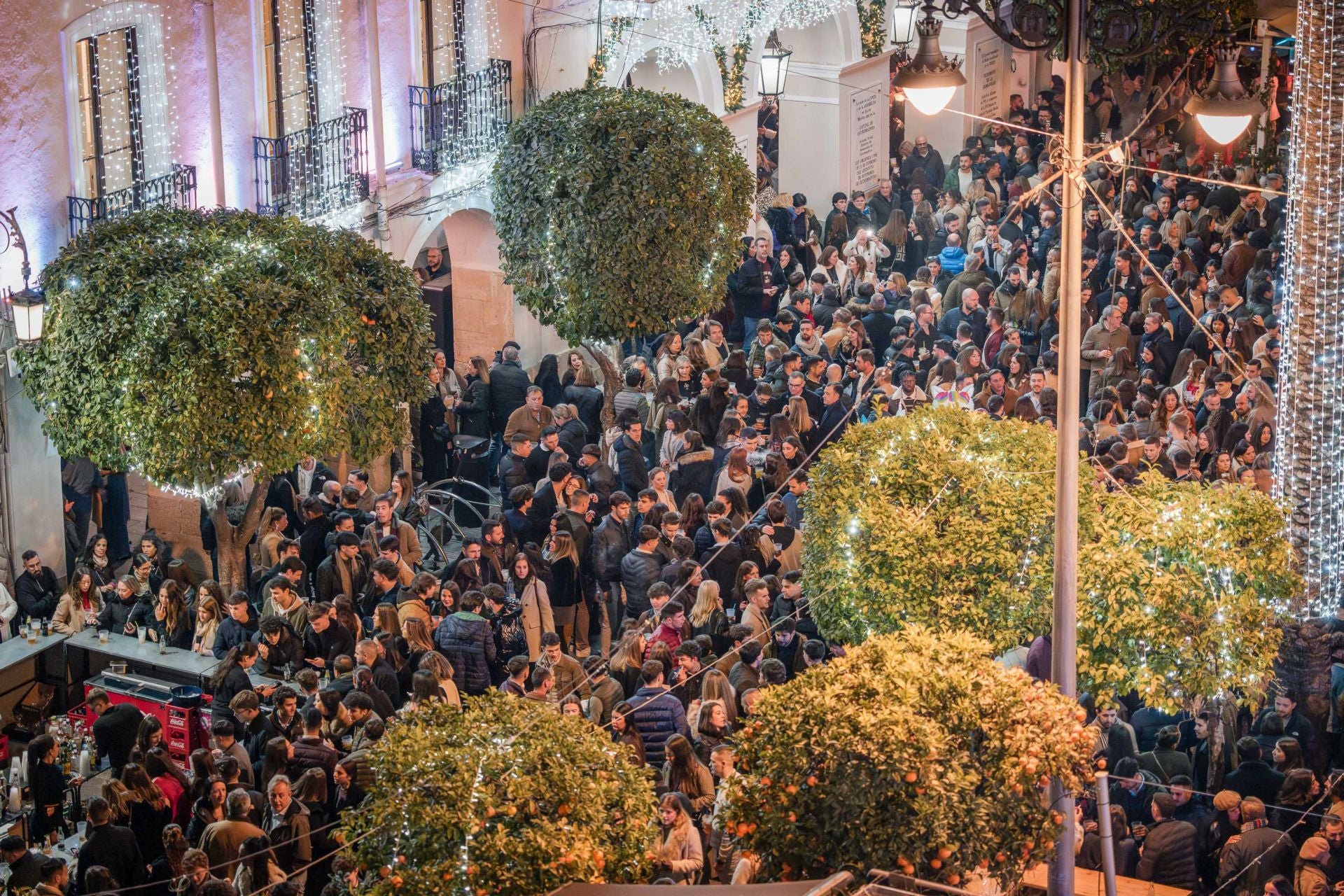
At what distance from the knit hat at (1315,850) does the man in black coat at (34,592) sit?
944 centimetres

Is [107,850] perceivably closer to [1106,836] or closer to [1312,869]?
[1106,836]

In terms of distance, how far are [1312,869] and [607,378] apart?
9659mm

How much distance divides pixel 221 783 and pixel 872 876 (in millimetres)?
4327

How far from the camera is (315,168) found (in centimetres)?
1878

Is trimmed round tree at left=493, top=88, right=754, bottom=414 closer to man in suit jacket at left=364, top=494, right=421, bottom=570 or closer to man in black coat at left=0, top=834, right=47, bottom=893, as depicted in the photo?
man in suit jacket at left=364, top=494, right=421, bottom=570

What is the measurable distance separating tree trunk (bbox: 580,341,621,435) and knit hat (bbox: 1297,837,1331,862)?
874 cm

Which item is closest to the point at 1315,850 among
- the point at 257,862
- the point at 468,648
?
the point at 468,648

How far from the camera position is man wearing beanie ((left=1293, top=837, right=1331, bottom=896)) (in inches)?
392

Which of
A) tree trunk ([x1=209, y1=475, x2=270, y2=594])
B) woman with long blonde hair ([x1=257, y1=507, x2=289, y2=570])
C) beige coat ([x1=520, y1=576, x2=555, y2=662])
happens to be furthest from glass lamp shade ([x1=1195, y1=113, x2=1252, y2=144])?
tree trunk ([x1=209, y1=475, x2=270, y2=594])

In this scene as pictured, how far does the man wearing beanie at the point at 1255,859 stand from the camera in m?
10.2

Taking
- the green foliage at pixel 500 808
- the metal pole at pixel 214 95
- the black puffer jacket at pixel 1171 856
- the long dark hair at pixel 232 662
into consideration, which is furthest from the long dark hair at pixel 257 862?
the metal pole at pixel 214 95

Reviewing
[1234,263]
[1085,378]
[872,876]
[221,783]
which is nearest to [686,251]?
[1085,378]

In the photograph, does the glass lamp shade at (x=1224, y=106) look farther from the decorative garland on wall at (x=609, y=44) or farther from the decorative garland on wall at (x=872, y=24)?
the decorative garland on wall at (x=872, y=24)

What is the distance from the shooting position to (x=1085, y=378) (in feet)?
56.9
